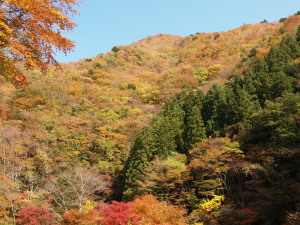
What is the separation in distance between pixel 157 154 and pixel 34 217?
10.7 meters

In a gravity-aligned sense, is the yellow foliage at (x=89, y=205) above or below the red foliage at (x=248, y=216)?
below

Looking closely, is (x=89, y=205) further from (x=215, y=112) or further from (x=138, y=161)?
(x=215, y=112)

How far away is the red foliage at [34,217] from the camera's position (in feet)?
48.4

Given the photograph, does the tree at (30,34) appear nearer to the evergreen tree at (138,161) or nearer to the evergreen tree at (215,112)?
the evergreen tree at (138,161)

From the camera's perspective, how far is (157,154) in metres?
20.7

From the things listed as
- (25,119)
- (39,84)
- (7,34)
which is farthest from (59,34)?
(39,84)

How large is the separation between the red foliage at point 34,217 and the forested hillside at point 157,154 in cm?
8

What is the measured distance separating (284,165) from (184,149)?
9769 mm

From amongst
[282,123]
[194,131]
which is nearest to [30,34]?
[282,123]

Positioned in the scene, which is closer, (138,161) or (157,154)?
(138,161)

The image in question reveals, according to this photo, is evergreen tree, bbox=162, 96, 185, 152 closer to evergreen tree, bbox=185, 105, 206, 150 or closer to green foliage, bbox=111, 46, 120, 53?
evergreen tree, bbox=185, 105, 206, 150

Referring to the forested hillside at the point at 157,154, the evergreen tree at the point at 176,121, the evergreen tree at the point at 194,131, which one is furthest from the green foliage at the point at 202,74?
the evergreen tree at the point at 194,131

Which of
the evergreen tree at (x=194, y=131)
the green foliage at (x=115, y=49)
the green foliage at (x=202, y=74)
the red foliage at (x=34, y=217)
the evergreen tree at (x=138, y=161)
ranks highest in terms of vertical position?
the green foliage at (x=115, y=49)

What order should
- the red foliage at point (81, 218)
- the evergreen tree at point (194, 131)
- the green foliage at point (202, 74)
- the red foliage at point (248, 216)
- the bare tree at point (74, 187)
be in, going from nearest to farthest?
the red foliage at point (248, 216)
the red foliage at point (81, 218)
the bare tree at point (74, 187)
the evergreen tree at point (194, 131)
the green foliage at point (202, 74)
